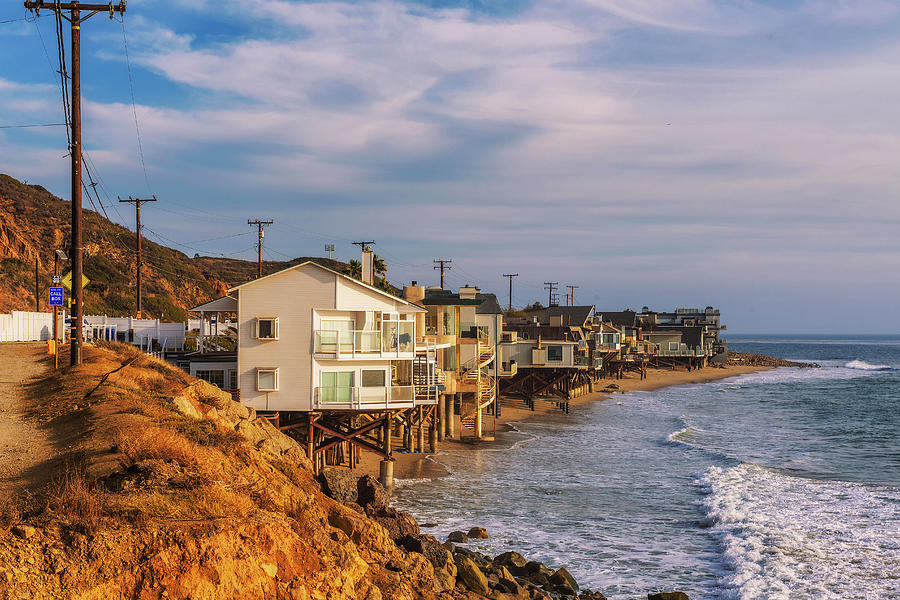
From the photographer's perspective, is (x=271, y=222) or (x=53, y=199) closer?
(x=271, y=222)

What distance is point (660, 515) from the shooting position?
27.9 meters

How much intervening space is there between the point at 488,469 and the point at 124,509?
25.8 m

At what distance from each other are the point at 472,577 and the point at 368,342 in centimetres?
1416

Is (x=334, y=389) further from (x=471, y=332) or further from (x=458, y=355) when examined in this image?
(x=471, y=332)

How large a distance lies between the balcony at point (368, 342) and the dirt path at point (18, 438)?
10483 mm

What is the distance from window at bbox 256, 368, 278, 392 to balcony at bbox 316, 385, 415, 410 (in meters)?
1.76

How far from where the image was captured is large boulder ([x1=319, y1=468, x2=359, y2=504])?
63.8ft

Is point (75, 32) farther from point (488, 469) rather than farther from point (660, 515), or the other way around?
point (660, 515)

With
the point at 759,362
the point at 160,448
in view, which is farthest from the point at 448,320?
the point at 759,362

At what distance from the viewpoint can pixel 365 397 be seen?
29859mm

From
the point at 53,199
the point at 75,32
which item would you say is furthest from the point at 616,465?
the point at 53,199

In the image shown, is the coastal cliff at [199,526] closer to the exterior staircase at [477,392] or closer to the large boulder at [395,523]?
the large boulder at [395,523]

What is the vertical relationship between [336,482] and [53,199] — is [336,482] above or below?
below

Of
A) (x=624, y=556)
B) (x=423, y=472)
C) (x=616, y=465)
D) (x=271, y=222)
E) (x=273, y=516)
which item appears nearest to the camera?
(x=273, y=516)
